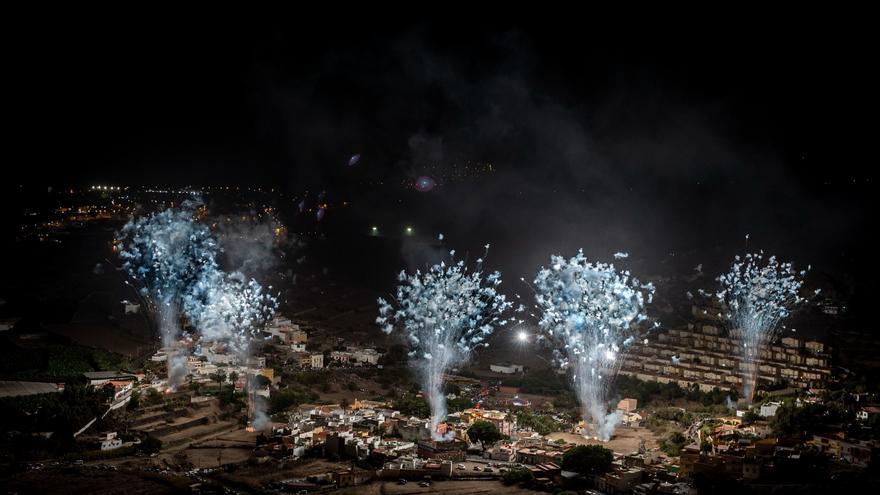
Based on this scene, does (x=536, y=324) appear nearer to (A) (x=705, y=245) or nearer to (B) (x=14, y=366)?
(A) (x=705, y=245)

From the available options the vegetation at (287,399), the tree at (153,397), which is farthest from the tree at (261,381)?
the tree at (153,397)

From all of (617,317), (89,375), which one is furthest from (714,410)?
(89,375)

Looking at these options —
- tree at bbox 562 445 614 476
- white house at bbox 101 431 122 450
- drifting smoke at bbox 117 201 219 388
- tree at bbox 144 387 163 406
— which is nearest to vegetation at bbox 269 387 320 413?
tree at bbox 144 387 163 406

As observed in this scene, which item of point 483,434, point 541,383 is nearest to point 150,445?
point 483,434

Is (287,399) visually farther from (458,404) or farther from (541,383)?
(541,383)

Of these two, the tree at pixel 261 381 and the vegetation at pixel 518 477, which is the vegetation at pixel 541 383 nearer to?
the tree at pixel 261 381

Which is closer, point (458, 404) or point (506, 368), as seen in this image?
point (458, 404)
